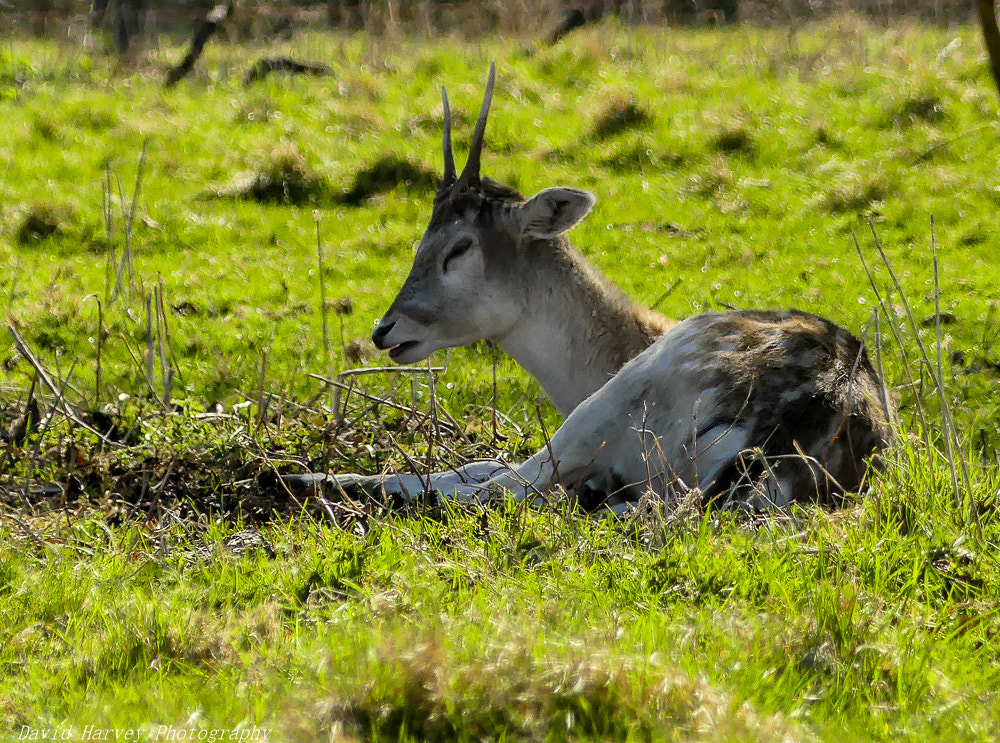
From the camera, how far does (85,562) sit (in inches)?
174

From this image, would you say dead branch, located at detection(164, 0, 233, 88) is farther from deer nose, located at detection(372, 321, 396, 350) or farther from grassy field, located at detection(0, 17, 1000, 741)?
deer nose, located at detection(372, 321, 396, 350)

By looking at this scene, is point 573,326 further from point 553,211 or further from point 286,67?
point 286,67

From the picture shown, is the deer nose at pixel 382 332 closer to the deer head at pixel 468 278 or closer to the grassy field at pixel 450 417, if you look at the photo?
the deer head at pixel 468 278

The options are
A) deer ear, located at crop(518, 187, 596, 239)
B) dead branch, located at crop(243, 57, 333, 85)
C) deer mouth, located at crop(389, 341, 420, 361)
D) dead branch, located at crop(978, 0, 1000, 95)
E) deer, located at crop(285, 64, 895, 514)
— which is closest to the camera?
dead branch, located at crop(978, 0, 1000, 95)

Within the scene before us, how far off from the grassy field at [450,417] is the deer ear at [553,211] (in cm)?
87

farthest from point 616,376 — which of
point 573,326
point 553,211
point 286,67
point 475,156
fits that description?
point 286,67

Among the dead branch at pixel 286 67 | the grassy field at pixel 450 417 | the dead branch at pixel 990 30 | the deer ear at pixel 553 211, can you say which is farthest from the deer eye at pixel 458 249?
the dead branch at pixel 286 67

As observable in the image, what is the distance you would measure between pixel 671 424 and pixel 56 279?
634cm

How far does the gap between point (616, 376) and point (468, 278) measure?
1.29 meters

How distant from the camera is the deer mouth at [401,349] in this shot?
6.24 metres

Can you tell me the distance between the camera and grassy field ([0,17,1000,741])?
10.6 ft

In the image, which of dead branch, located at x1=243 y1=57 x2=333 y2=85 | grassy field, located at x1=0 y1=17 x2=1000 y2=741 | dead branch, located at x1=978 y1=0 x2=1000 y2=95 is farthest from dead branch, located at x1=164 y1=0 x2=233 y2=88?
dead branch, located at x1=978 y1=0 x2=1000 y2=95

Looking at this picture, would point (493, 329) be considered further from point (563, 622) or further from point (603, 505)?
point (563, 622)

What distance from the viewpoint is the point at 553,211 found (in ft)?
20.0
